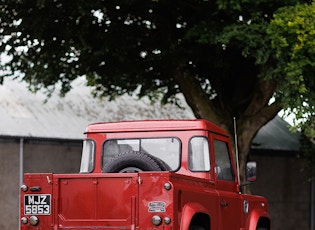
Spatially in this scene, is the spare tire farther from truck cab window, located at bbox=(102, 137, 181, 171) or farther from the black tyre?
the black tyre

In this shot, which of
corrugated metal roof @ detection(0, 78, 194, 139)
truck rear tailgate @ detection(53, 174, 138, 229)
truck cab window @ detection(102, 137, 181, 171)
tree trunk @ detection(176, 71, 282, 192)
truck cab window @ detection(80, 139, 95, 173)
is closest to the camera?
truck rear tailgate @ detection(53, 174, 138, 229)

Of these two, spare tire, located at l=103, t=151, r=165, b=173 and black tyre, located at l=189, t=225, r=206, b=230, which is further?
spare tire, located at l=103, t=151, r=165, b=173

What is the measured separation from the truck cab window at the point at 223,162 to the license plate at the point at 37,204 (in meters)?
2.75

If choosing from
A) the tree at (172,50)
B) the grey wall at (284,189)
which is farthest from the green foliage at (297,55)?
the grey wall at (284,189)

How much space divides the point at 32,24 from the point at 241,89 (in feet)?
21.6

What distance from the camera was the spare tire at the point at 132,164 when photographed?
11.6 meters

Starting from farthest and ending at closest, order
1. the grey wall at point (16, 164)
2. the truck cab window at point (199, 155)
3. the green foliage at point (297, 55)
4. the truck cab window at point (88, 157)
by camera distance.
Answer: the grey wall at point (16, 164) < the green foliage at point (297, 55) < the truck cab window at point (88, 157) < the truck cab window at point (199, 155)

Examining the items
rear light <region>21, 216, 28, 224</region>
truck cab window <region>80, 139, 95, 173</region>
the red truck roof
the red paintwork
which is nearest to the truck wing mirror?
the red truck roof

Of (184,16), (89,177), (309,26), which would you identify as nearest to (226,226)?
(89,177)

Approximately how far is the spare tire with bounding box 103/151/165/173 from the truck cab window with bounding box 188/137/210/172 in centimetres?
97

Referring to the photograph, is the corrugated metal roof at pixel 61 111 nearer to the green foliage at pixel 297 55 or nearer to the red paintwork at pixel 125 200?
the green foliage at pixel 297 55

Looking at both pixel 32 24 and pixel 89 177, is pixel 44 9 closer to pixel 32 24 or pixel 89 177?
pixel 32 24

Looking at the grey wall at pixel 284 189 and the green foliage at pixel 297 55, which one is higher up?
the green foliage at pixel 297 55

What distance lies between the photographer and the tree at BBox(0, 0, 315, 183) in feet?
67.3
